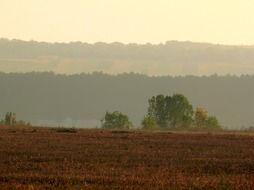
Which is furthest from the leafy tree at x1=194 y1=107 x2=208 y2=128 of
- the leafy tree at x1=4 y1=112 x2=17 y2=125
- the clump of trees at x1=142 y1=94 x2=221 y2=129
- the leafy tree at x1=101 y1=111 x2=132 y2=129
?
the leafy tree at x1=4 y1=112 x2=17 y2=125

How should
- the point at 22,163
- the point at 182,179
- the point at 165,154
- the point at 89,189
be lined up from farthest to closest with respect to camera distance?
the point at 165,154 < the point at 22,163 < the point at 182,179 < the point at 89,189

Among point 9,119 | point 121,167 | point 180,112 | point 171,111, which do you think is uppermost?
point 171,111

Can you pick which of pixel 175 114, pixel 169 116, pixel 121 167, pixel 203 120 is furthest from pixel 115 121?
pixel 121 167

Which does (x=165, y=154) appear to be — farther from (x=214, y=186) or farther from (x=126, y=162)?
(x=214, y=186)

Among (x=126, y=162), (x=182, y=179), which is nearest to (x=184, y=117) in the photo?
(x=126, y=162)

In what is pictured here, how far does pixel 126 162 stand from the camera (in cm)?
4034

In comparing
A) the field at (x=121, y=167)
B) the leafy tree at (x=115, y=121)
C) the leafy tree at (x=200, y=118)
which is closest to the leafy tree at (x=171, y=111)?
the leafy tree at (x=200, y=118)

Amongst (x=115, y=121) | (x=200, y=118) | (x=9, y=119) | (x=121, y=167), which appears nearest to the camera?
(x=121, y=167)

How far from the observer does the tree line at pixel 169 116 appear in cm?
13600

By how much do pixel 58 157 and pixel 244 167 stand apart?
10.5 meters

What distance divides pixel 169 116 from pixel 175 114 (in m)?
1.94

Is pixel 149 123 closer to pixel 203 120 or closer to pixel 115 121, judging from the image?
pixel 115 121

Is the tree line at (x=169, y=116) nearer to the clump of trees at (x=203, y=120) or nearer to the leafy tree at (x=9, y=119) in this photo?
the clump of trees at (x=203, y=120)

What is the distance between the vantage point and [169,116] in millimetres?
138000
